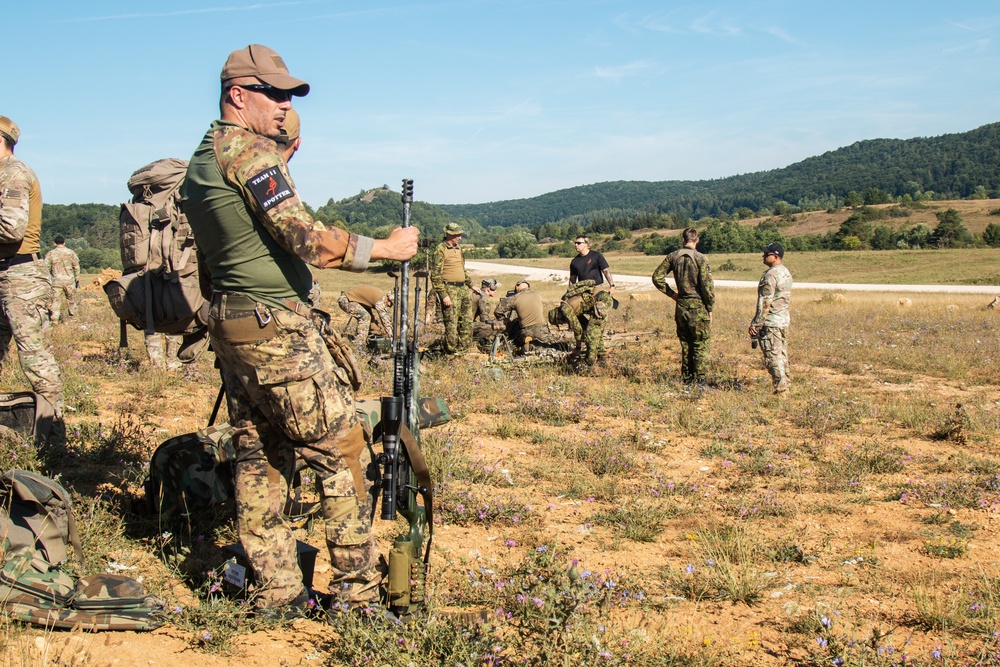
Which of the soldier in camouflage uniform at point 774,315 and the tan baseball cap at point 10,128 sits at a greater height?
the tan baseball cap at point 10,128

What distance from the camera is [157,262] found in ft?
15.3

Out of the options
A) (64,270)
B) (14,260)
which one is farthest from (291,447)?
(64,270)

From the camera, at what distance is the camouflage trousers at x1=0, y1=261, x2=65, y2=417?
17.2 feet

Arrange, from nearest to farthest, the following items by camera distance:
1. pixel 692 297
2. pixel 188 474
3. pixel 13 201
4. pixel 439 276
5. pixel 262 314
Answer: pixel 262 314, pixel 188 474, pixel 13 201, pixel 692 297, pixel 439 276

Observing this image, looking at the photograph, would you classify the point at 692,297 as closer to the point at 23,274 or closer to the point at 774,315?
the point at 774,315

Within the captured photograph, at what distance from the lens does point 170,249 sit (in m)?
4.86

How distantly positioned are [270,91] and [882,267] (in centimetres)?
4512

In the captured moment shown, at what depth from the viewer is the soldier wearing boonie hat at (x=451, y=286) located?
12.0 m

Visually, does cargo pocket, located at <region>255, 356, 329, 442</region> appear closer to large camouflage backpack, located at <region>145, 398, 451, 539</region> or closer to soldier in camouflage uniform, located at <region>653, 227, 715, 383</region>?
large camouflage backpack, located at <region>145, 398, 451, 539</region>

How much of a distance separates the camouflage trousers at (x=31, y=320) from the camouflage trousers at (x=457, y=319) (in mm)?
6955

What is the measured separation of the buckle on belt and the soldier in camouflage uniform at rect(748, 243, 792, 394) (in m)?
7.17

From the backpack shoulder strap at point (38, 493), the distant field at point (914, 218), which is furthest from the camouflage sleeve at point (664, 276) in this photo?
the distant field at point (914, 218)

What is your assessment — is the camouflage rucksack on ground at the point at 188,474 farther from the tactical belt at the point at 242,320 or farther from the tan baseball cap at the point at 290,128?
the tan baseball cap at the point at 290,128

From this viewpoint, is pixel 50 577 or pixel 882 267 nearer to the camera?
pixel 50 577
